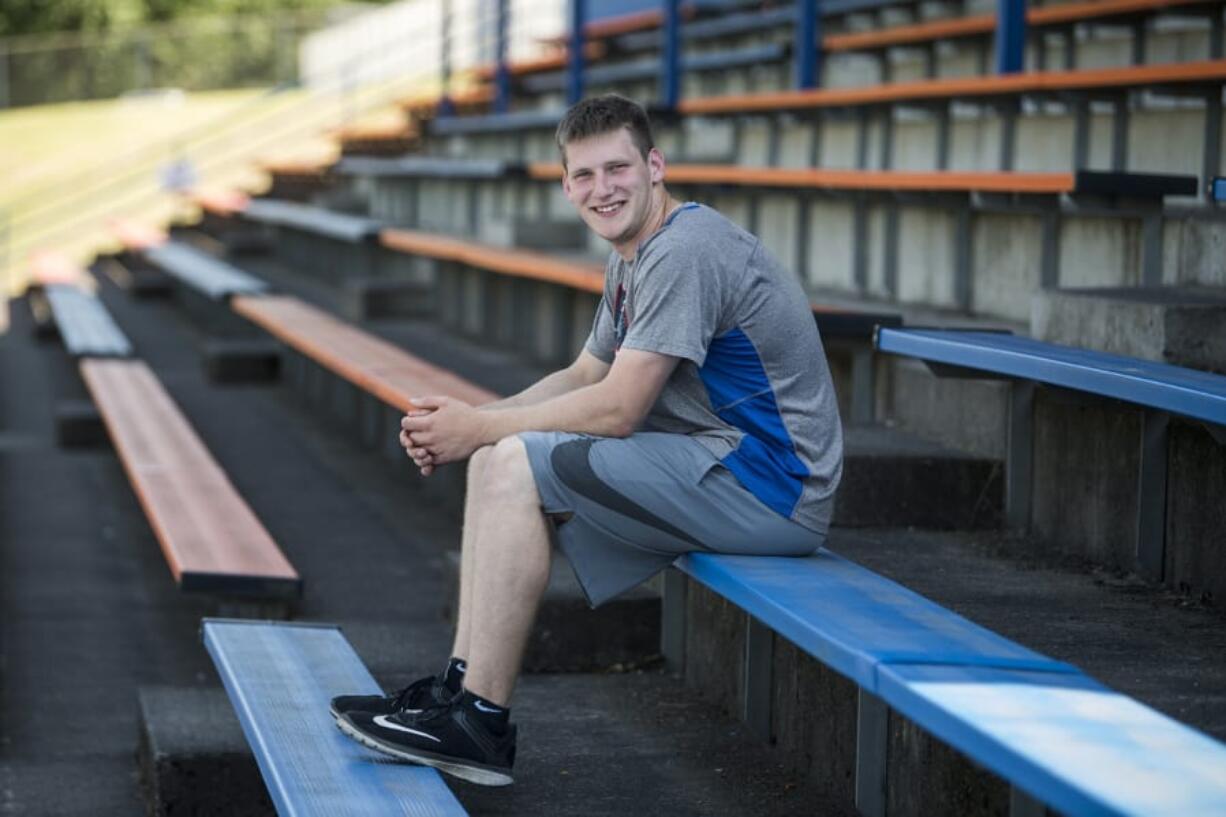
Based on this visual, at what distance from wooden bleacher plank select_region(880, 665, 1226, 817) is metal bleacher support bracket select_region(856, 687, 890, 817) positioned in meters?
0.71

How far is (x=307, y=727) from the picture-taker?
2.94 m

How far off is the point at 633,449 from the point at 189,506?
2565mm

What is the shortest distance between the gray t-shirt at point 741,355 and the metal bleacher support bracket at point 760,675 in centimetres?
50

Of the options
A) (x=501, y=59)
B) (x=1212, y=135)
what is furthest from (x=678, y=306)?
(x=501, y=59)

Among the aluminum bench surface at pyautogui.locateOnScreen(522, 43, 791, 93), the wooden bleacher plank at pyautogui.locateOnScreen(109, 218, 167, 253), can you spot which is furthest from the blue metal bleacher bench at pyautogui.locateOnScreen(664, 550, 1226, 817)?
the wooden bleacher plank at pyautogui.locateOnScreen(109, 218, 167, 253)

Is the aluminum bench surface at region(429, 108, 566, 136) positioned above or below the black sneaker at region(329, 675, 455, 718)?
above

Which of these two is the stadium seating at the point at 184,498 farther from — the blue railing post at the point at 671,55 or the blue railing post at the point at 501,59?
the blue railing post at the point at 501,59

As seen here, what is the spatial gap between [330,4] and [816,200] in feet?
90.7

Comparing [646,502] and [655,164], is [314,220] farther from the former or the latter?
[646,502]

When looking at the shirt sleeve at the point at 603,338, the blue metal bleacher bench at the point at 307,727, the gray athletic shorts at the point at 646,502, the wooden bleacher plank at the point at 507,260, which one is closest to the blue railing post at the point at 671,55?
the wooden bleacher plank at the point at 507,260

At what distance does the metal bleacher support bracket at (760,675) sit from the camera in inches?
130

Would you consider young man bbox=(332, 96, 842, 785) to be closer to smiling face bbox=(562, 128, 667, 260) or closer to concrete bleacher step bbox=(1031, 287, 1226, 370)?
smiling face bbox=(562, 128, 667, 260)

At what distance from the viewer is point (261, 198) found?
1427 cm

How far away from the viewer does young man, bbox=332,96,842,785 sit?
9.09ft
